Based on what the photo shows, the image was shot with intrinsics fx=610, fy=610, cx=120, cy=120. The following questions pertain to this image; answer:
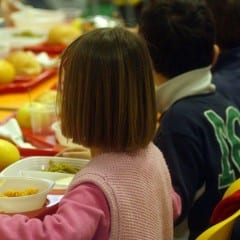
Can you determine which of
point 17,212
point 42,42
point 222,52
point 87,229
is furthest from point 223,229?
point 42,42

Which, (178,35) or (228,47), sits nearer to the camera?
(178,35)

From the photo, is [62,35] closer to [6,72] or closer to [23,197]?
[6,72]

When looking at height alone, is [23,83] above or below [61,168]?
below

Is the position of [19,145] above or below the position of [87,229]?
below

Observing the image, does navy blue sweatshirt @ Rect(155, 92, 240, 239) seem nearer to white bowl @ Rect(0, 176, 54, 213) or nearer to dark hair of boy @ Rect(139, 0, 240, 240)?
dark hair of boy @ Rect(139, 0, 240, 240)

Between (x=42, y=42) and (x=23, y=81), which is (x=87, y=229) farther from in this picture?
(x=42, y=42)

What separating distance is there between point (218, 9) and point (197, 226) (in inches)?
24.4

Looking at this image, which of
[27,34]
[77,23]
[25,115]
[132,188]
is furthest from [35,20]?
[132,188]

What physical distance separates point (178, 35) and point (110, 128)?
535mm

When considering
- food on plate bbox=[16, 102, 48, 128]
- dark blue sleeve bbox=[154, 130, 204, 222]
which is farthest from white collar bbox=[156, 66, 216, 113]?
food on plate bbox=[16, 102, 48, 128]

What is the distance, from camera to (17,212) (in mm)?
1084

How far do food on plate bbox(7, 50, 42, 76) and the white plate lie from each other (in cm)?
90

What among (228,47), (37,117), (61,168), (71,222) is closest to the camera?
(71,222)

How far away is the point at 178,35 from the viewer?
58.7 inches
